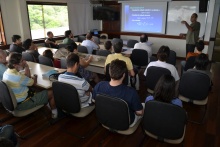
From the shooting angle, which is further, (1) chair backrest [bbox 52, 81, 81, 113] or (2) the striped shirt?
(2) the striped shirt

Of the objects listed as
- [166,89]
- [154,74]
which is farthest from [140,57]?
[166,89]

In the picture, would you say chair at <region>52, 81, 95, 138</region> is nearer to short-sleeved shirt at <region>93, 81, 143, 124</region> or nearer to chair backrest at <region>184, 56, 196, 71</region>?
Answer: short-sleeved shirt at <region>93, 81, 143, 124</region>

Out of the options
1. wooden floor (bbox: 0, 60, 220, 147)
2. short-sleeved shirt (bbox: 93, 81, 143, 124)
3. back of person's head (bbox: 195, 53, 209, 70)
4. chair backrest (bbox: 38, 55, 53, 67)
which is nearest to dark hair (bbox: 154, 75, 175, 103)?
short-sleeved shirt (bbox: 93, 81, 143, 124)

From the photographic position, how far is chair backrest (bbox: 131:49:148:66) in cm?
458

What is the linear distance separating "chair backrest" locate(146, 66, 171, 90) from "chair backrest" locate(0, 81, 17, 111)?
208 centimetres

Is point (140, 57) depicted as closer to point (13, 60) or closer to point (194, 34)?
point (194, 34)

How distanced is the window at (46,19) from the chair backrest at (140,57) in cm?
379

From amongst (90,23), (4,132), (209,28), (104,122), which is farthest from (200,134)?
(90,23)

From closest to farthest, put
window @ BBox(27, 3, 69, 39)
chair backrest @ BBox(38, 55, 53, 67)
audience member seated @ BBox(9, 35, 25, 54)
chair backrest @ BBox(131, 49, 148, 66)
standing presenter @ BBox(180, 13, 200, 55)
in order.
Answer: chair backrest @ BBox(38, 55, 53, 67)
chair backrest @ BBox(131, 49, 148, 66)
audience member seated @ BBox(9, 35, 25, 54)
standing presenter @ BBox(180, 13, 200, 55)
window @ BBox(27, 3, 69, 39)

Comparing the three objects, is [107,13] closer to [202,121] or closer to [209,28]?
[209,28]

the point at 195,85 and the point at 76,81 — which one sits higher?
the point at 76,81

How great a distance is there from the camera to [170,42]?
7414 millimetres

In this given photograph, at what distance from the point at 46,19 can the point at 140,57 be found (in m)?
4.11

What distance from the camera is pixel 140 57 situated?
468 centimetres
